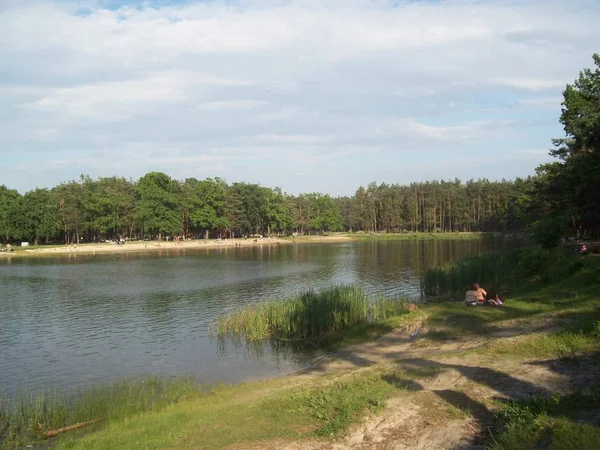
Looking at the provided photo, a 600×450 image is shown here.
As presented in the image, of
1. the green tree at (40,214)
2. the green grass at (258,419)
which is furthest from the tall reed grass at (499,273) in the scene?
the green tree at (40,214)

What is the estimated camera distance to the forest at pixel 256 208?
77113 millimetres

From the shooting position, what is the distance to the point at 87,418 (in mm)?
12891

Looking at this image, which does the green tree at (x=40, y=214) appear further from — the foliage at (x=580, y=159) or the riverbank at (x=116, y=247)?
the foliage at (x=580, y=159)

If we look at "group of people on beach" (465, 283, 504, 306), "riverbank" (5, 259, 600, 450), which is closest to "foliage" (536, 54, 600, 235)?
"group of people on beach" (465, 283, 504, 306)

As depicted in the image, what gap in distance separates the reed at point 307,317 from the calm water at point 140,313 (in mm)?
1588

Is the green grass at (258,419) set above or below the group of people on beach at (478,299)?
below

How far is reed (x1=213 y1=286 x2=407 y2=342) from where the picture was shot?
21500mm

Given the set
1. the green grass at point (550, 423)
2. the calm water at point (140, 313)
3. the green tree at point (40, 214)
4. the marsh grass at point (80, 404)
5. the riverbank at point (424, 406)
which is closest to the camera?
the green grass at point (550, 423)

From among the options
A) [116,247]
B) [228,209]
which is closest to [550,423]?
[116,247]

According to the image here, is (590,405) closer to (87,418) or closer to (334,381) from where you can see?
(334,381)

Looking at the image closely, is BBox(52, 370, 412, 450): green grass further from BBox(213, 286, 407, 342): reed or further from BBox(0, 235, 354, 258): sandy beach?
BBox(0, 235, 354, 258): sandy beach

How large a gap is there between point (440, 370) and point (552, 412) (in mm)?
3309

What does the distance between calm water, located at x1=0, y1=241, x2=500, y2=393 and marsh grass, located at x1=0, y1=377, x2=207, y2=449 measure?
66.1 inches

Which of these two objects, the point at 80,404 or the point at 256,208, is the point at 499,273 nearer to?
the point at 80,404
